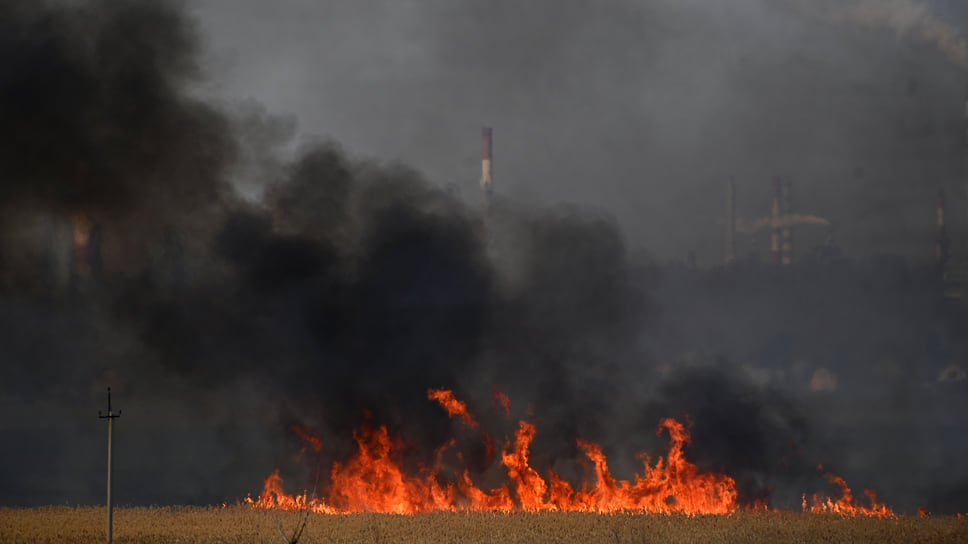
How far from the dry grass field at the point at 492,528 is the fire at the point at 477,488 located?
13.1 ft

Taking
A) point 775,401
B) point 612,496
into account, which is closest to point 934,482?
point 775,401

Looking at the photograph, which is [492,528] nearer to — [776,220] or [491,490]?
[491,490]

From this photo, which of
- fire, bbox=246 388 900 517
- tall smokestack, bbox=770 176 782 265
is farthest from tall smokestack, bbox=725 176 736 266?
fire, bbox=246 388 900 517

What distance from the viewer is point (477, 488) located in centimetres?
6612

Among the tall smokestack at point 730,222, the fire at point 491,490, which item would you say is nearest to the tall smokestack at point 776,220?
the tall smokestack at point 730,222

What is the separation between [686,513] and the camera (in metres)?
61.2

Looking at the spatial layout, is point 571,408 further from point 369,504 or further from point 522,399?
point 369,504

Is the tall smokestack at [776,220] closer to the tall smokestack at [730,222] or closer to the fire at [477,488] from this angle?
the tall smokestack at [730,222]

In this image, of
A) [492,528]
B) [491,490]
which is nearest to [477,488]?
[491,490]

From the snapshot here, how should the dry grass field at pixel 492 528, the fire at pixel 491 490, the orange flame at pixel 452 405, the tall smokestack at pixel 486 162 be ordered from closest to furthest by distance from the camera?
the dry grass field at pixel 492 528 → the fire at pixel 491 490 → the orange flame at pixel 452 405 → the tall smokestack at pixel 486 162

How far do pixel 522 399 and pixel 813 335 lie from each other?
348 feet

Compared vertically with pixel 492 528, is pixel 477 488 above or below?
above

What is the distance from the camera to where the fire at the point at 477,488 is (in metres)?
64.8

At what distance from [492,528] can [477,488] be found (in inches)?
422
